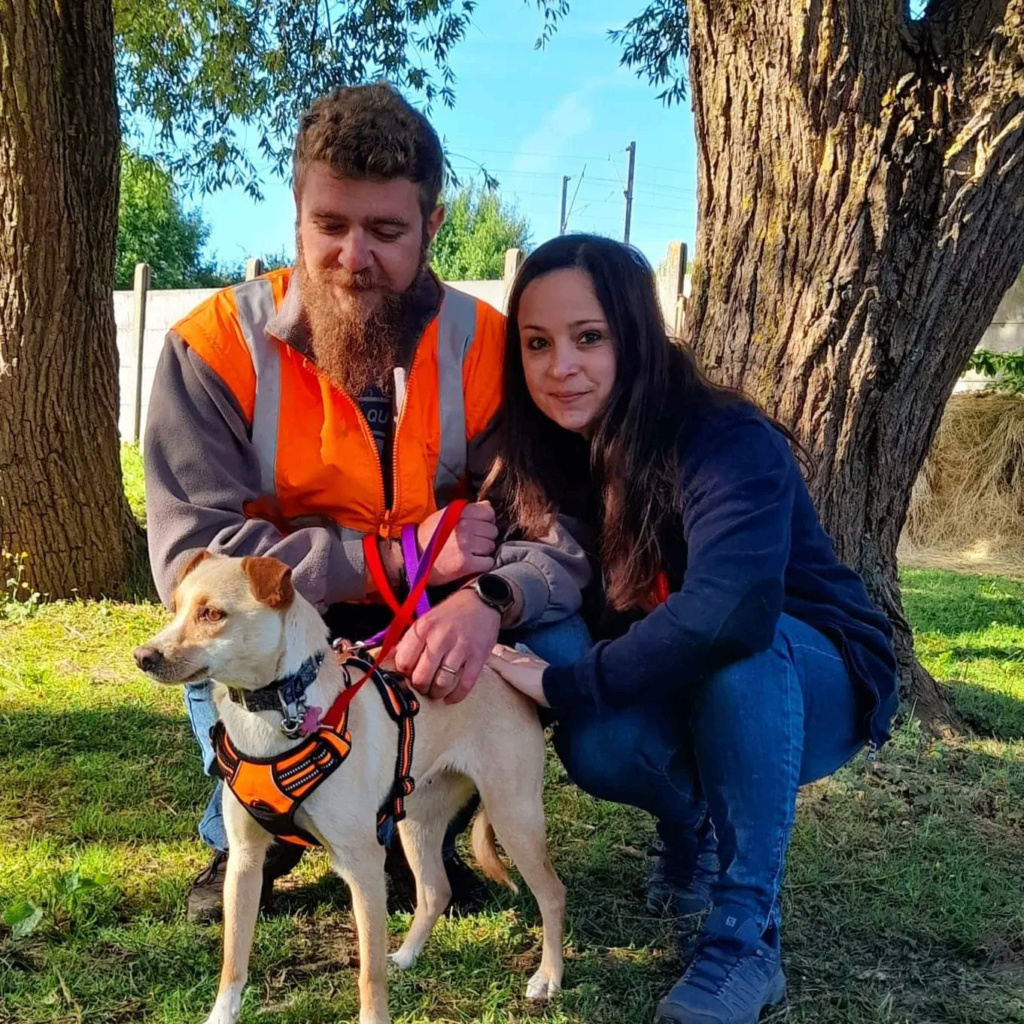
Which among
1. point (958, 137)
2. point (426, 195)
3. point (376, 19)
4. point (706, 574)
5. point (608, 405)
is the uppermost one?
point (376, 19)

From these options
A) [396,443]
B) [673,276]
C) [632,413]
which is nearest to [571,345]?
[632,413]

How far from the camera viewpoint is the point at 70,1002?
2.24 metres

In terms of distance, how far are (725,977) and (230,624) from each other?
134 cm

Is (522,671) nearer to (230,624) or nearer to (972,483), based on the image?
(230,624)

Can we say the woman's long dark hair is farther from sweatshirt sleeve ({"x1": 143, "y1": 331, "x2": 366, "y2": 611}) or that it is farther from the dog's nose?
the dog's nose

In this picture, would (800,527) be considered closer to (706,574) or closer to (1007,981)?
(706,574)

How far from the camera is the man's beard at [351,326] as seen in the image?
2.58 m

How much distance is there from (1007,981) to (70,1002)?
7.53 ft

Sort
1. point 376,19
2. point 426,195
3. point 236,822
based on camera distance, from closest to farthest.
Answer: point 236,822, point 426,195, point 376,19

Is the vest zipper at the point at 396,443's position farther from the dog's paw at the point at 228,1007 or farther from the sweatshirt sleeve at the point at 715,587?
the dog's paw at the point at 228,1007

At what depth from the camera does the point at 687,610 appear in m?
2.22

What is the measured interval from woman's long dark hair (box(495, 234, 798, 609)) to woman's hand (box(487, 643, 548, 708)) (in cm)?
29

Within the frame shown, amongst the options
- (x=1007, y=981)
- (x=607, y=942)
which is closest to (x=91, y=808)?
(x=607, y=942)

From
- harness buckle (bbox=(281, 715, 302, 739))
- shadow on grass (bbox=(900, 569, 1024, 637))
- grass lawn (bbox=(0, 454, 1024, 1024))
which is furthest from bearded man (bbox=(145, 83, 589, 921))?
shadow on grass (bbox=(900, 569, 1024, 637))
